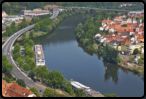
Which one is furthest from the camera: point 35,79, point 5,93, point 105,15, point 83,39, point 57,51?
point 105,15

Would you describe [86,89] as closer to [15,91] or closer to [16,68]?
[15,91]

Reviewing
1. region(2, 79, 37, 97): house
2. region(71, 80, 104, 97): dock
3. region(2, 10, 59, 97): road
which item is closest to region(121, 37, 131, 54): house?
region(71, 80, 104, 97): dock

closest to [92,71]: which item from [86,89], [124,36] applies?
[86,89]

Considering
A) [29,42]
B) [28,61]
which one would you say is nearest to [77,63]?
[28,61]

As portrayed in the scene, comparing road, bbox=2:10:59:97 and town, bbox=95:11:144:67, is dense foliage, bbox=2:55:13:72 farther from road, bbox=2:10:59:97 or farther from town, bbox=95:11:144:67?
town, bbox=95:11:144:67

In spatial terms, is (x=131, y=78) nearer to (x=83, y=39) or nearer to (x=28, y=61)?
(x=28, y=61)

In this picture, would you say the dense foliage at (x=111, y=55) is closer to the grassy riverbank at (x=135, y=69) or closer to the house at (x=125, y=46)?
the grassy riverbank at (x=135, y=69)
